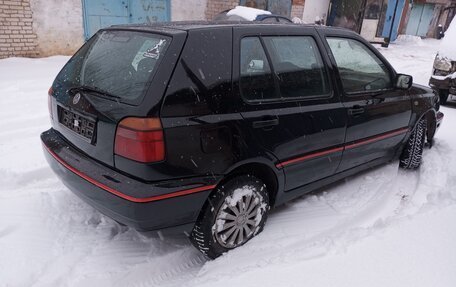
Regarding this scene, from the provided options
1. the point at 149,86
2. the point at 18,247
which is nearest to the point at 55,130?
the point at 18,247

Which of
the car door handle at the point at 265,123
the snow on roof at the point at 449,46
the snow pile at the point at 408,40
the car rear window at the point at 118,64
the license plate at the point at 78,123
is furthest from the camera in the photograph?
the snow pile at the point at 408,40

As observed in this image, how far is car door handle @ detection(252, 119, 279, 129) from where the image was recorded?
2598 mm

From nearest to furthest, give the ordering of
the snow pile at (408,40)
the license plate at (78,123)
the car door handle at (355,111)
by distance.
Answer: the license plate at (78,123) < the car door handle at (355,111) < the snow pile at (408,40)

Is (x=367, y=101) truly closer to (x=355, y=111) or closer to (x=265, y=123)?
(x=355, y=111)

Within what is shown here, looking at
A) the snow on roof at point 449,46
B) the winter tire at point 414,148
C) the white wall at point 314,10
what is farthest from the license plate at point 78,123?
the white wall at point 314,10

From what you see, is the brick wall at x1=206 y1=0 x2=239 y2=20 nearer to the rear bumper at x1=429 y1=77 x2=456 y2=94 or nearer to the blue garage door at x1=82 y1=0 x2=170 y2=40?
the blue garage door at x1=82 y1=0 x2=170 y2=40

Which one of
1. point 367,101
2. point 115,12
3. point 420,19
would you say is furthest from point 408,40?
point 367,101

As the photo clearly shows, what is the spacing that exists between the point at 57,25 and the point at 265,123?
8.28 meters

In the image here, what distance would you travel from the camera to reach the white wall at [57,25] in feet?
28.7

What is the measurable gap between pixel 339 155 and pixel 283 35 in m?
1.20

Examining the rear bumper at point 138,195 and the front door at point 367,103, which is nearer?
the rear bumper at point 138,195

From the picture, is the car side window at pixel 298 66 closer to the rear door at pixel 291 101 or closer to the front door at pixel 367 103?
the rear door at pixel 291 101

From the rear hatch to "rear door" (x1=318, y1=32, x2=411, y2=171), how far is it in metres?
1.66

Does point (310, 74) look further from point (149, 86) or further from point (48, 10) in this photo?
point (48, 10)
